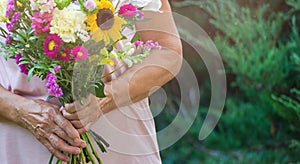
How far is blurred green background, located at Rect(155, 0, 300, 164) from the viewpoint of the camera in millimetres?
3918

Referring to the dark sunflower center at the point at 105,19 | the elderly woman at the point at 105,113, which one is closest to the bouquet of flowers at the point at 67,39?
the dark sunflower center at the point at 105,19

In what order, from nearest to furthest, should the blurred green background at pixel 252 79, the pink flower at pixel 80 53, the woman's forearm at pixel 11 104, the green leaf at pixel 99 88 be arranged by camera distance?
1. the pink flower at pixel 80 53
2. the green leaf at pixel 99 88
3. the woman's forearm at pixel 11 104
4. the blurred green background at pixel 252 79

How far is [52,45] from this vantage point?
1.72m

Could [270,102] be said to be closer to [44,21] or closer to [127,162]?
[127,162]

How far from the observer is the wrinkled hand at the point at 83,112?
1860 millimetres

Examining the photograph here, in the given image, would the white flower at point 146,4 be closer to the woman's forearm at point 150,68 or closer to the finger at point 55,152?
the woman's forearm at point 150,68

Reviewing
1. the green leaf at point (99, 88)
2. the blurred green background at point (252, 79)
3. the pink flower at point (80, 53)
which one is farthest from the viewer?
the blurred green background at point (252, 79)

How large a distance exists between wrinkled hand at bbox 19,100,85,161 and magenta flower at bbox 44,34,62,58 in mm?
228

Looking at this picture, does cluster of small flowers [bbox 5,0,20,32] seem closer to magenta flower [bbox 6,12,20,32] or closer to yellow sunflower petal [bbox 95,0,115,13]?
magenta flower [bbox 6,12,20,32]

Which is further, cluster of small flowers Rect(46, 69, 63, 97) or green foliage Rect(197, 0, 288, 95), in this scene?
green foliage Rect(197, 0, 288, 95)

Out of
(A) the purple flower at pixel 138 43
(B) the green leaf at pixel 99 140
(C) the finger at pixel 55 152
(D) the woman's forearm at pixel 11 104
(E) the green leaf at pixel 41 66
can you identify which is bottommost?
(B) the green leaf at pixel 99 140

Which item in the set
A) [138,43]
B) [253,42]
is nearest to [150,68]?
[138,43]

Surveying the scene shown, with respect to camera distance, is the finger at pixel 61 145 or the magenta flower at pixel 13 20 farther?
the finger at pixel 61 145

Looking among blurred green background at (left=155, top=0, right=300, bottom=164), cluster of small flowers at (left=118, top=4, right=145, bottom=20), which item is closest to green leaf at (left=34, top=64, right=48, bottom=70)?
cluster of small flowers at (left=118, top=4, right=145, bottom=20)
